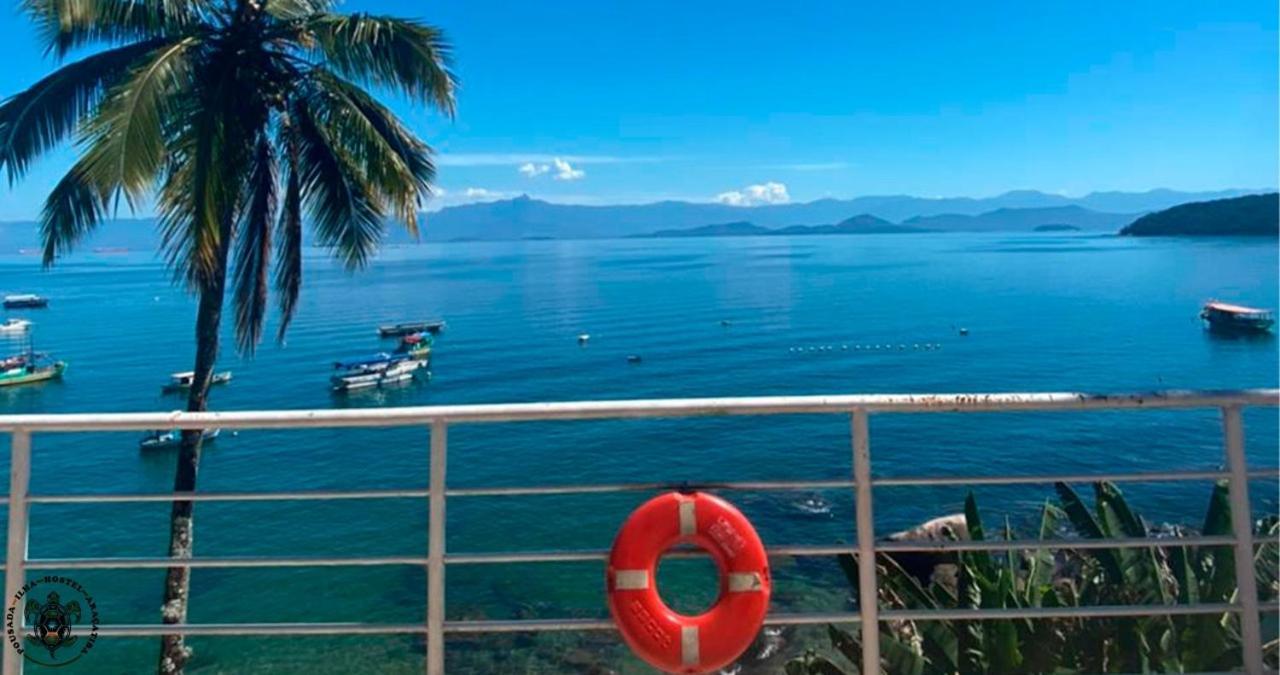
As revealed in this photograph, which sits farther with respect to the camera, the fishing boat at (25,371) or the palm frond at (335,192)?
the fishing boat at (25,371)

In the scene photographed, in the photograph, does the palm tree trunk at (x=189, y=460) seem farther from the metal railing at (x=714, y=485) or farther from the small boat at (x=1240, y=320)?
the small boat at (x=1240, y=320)

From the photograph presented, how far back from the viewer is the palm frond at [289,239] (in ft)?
30.6

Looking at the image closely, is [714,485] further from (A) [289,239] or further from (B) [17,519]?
(A) [289,239]

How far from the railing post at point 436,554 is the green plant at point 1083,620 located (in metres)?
1.51

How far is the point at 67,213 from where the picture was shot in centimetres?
834

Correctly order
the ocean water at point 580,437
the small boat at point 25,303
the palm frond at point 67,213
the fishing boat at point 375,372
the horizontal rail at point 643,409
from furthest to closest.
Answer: the small boat at point 25,303 → the fishing boat at point 375,372 → the ocean water at point 580,437 → the palm frond at point 67,213 → the horizontal rail at point 643,409

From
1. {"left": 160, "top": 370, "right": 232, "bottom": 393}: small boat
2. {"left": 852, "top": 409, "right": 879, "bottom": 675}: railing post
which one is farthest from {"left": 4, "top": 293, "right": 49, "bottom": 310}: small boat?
{"left": 852, "top": 409, "right": 879, "bottom": 675}: railing post

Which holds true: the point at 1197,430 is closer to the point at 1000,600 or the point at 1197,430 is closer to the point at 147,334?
the point at 1000,600

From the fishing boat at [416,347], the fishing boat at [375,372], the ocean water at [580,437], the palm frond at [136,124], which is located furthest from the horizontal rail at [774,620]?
the fishing boat at [416,347]

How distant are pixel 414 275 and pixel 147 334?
65.3 metres

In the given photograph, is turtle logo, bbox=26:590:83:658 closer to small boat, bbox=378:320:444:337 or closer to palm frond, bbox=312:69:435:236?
palm frond, bbox=312:69:435:236

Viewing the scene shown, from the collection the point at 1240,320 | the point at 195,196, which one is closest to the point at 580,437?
the point at 195,196

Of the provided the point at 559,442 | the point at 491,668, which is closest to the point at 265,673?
the point at 491,668

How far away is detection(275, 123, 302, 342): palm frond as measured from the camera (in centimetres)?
934
